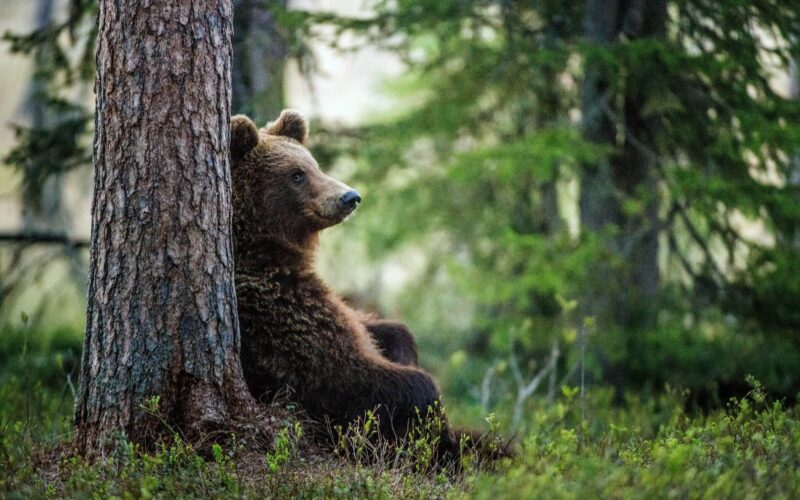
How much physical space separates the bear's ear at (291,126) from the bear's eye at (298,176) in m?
0.50

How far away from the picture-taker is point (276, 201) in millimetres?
4961

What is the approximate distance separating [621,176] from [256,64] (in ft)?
14.7

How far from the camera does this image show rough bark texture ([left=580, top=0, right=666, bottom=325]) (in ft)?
27.8

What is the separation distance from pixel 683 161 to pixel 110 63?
6.88 m

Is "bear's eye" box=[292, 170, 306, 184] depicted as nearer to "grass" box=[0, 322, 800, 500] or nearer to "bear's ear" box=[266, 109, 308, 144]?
"bear's ear" box=[266, 109, 308, 144]

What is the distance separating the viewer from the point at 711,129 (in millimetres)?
8164

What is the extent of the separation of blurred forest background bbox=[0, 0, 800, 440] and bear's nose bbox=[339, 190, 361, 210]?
6.80 feet

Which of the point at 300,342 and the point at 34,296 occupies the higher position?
the point at 300,342

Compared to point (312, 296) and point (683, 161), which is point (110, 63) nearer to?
point (312, 296)

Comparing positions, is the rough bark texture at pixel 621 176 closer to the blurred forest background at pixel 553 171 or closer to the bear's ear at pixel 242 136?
the blurred forest background at pixel 553 171

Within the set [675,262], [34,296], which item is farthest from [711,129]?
[34,296]

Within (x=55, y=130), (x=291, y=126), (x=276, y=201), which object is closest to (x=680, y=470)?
(x=276, y=201)

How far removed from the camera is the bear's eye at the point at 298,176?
5.02m

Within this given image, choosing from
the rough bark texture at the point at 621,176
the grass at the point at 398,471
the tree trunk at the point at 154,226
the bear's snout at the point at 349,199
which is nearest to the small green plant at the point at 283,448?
the grass at the point at 398,471
